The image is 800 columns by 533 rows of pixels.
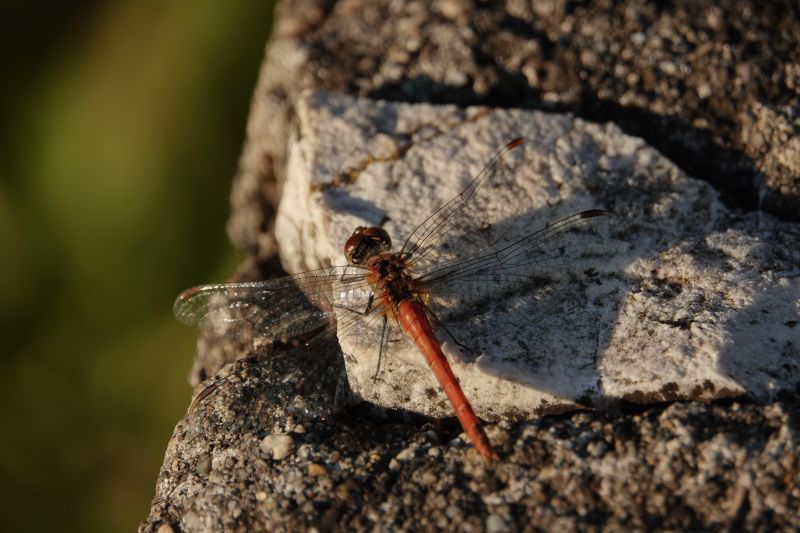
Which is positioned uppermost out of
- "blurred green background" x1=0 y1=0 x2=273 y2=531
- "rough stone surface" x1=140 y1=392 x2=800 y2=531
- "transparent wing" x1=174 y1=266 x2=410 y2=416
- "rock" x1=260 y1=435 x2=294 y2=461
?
"blurred green background" x1=0 y1=0 x2=273 y2=531

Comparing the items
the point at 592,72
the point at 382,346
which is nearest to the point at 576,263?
the point at 382,346

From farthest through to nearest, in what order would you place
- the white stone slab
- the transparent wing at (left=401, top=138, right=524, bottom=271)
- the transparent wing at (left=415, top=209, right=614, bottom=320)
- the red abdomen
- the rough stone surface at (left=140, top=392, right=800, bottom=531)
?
the transparent wing at (left=401, top=138, right=524, bottom=271) < the transparent wing at (left=415, top=209, right=614, bottom=320) < the white stone slab < the red abdomen < the rough stone surface at (left=140, top=392, right=800, bottom=531)

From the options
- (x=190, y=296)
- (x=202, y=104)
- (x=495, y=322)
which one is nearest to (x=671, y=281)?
(x=495, y=322)

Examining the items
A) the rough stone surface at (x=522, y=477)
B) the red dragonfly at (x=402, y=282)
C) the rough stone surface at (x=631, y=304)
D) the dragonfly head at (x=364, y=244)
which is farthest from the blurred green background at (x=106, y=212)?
the rough stone surface at (x=522, y=477)

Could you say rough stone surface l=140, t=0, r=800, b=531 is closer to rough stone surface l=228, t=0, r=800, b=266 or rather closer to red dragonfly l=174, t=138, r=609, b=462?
rough stone surface l=228, t=0, r=800, b=266

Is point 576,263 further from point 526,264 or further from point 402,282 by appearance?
point 402,282

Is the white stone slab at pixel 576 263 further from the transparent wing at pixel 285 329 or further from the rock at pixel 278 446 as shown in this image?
the rock at pixel 278 446

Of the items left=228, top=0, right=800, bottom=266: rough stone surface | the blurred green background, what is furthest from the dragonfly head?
the blurred green background
